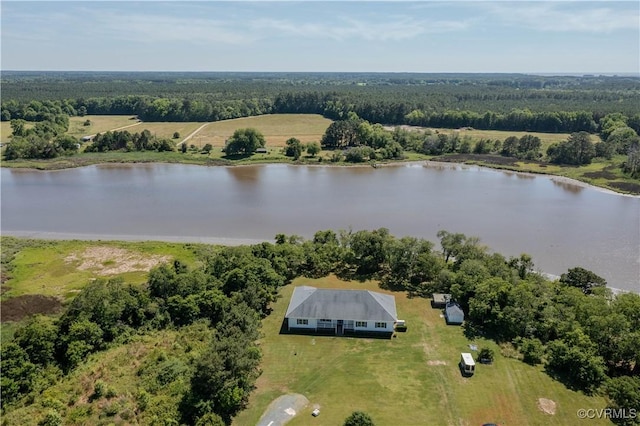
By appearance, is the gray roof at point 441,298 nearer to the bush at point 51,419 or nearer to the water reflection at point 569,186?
the bush at point 51,419

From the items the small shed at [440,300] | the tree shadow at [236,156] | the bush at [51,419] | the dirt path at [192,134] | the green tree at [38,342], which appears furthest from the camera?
the dirt path at [192,134]

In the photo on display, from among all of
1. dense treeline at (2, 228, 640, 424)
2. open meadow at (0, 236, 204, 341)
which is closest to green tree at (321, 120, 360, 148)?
open meadow at (0, 236, 204, 341)

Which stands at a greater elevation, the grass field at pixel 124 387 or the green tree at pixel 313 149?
the green tree at pixel 313 149

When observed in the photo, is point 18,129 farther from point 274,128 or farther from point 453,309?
point 453,309

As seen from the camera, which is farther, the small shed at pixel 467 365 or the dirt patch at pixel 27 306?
the dirt patch at pixel 27 306

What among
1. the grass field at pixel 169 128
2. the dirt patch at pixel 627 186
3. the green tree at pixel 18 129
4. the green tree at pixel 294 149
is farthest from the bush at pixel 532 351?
the green tree at pixel 18 129

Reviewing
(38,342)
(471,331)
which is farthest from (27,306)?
(471,331)

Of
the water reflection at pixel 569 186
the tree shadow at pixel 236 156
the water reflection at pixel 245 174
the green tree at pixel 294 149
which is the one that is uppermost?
the green tree at pixel 294 149

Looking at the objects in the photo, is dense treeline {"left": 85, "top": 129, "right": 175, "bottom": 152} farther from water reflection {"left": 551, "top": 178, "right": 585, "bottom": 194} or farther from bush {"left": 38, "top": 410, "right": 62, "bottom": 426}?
bush {"left": 38, "top": 410, "right": 62, "bottom": 426}
